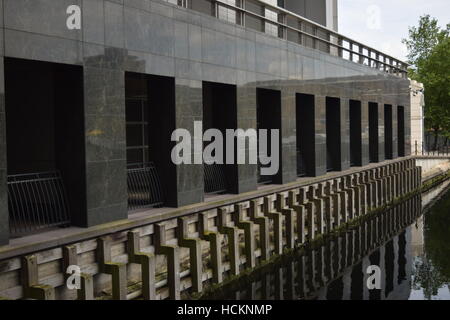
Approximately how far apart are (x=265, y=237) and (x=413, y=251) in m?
7.44

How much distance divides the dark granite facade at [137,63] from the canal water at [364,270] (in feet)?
9.11

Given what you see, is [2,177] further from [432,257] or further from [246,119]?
[432,257]

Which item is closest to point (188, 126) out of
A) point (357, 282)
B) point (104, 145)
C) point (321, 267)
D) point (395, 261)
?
point (104, 145)

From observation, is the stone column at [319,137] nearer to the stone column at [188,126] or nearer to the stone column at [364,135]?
the stone column at [364,135]

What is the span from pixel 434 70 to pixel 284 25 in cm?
5474

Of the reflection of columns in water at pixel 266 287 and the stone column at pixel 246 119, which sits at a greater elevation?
the stone column at pixel 246 119

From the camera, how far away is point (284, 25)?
1997cm

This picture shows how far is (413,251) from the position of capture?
20594mm

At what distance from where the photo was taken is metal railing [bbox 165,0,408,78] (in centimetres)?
1781

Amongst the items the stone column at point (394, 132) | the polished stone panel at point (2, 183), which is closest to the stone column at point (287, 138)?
the polished stone panel at point (2, 183)

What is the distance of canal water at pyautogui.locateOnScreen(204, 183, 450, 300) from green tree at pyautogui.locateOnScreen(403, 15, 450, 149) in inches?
1862

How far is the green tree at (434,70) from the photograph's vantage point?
2670 inches

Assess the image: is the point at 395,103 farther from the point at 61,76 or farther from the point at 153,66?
the point at 61,76
